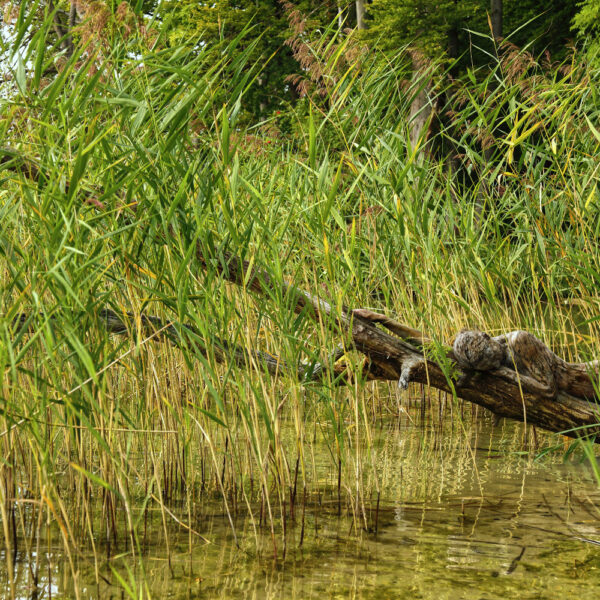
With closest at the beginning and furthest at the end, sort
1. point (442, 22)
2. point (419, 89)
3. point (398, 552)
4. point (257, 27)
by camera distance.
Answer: point (398, 552) < point (419, 89) < point (442, 22) < point (257, 27)

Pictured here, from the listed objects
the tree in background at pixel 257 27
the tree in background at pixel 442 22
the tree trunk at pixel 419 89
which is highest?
the tree in background at pixel 257 27

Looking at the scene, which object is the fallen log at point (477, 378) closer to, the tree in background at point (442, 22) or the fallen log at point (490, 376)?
the fallen log at point (490, 376)

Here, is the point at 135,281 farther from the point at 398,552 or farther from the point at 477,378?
the point at 477,378

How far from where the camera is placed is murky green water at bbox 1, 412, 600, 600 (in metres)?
2.31

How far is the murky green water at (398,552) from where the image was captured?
2309 mm

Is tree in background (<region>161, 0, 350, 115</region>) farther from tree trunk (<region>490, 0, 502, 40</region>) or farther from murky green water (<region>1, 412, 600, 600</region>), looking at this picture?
murky green water (<region>1, 412, 600, 600</region>)

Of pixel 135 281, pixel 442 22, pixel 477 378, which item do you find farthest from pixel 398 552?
pixel 442 22

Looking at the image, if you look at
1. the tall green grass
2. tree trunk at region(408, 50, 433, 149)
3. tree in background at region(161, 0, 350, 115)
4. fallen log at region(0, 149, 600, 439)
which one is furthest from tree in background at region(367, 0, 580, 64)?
the tall green grass

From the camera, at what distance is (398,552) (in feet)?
8.52

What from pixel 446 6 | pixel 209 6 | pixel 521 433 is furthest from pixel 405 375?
pixel 209 6

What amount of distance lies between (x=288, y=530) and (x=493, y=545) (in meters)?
0.70

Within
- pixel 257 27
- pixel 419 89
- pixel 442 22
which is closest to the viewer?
pixel 419 89

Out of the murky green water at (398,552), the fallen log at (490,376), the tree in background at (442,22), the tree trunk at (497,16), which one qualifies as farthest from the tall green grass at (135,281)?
the tree trunk at (497,16)

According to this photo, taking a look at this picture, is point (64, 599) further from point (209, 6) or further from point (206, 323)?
point (209, 6)
